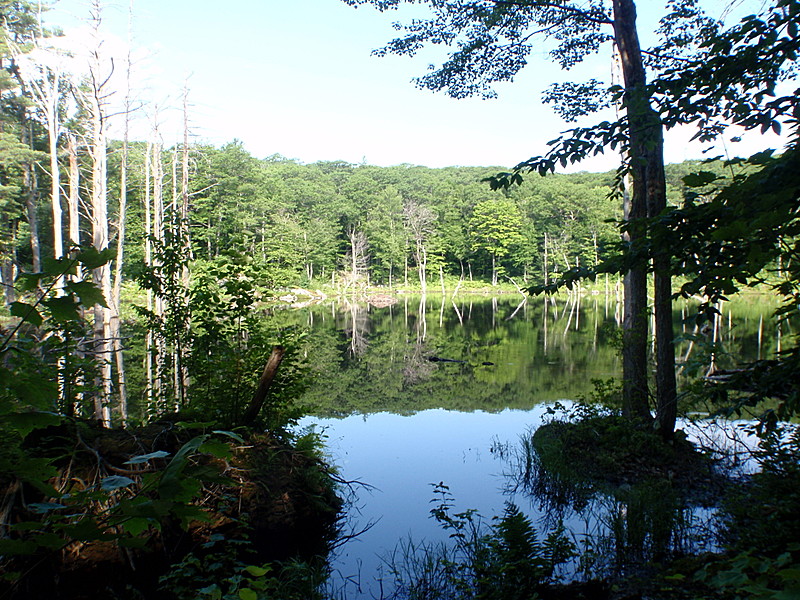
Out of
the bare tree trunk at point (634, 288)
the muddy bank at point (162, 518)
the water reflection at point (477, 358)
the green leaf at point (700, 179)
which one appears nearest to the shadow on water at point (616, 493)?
the bare tree trunk at point (634, 288)

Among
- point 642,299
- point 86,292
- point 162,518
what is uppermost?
point 86,292

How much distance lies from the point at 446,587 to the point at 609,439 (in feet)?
13.7

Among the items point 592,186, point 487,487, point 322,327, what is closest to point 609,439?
point 487,487

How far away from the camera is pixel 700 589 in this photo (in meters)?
3.25

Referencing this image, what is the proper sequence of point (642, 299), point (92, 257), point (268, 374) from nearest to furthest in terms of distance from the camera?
1. point (92, 257)
2. point (268, 374)
3. point (642, 299)

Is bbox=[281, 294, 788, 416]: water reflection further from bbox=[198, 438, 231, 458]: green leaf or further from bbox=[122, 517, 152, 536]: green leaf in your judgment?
bbox=[122, 517, 152, 536]: green leaf

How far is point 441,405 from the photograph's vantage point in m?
12.5

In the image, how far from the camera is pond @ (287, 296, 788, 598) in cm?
584

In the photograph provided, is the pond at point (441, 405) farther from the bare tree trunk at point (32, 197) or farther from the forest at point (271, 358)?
the bare tree trunk at point (32, 197)

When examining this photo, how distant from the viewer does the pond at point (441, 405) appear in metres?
5.84

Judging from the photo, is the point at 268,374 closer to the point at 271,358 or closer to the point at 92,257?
the point at 271,358

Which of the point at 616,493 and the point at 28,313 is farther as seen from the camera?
the point at 616,493

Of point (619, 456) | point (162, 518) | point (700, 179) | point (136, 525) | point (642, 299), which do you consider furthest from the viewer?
point (642, 299)

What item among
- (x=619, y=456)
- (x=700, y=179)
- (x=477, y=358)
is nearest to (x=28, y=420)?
(x=700, y=179)
